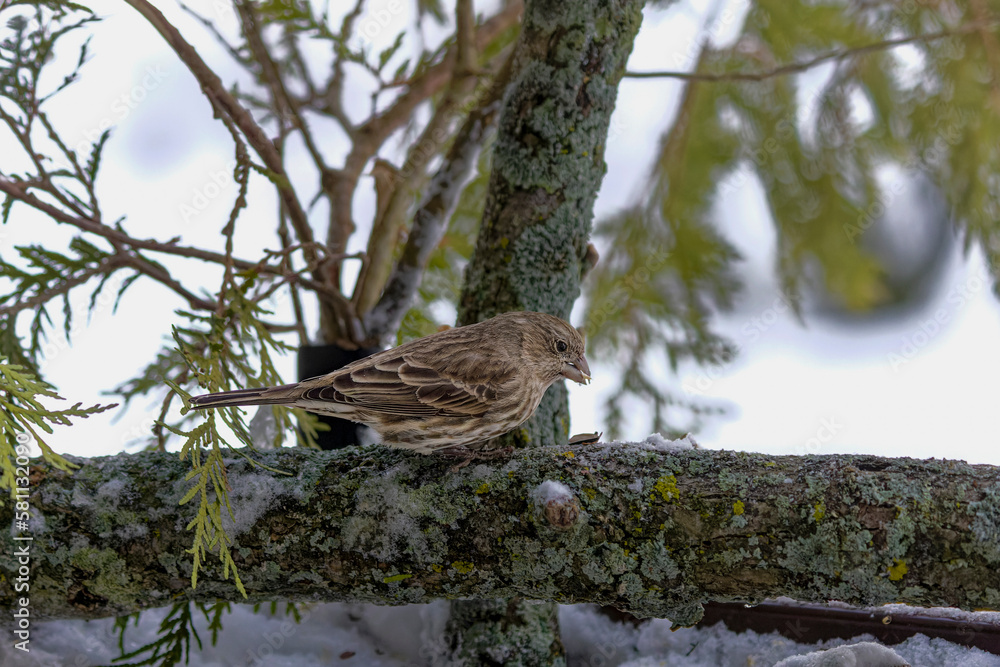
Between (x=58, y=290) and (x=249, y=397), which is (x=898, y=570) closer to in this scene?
(x=249, y=397)

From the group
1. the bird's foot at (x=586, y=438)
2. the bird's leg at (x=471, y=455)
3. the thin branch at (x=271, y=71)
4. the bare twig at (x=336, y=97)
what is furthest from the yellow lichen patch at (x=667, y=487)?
the bare twig at (x=336, y=97)

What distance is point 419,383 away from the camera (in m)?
1.18

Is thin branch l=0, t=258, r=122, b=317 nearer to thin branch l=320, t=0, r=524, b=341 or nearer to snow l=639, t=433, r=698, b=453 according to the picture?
thin branch l=320, t=0, r=524, b=341

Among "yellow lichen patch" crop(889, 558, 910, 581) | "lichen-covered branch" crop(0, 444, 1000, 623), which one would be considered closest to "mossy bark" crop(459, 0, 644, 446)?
"lichen-covered branch" crop(0, 444, 1000, 623)

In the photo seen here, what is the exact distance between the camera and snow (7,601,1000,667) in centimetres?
123

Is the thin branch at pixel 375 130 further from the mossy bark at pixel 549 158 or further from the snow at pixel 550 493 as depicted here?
the snow at pixel 550 493

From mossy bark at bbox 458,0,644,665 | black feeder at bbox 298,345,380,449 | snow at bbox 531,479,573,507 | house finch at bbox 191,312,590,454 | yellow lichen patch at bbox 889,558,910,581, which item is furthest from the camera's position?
black feeder at bbox 298,345,380,449

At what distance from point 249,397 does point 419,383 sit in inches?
9.7

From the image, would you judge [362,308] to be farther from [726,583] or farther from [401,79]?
[726,583]

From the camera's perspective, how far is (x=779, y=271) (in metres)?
2.49

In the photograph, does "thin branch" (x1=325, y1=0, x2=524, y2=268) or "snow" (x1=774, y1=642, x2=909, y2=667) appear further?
"thin branch" (x1=325, y1=0, x2=524, y2=268)

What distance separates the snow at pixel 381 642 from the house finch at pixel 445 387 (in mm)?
408

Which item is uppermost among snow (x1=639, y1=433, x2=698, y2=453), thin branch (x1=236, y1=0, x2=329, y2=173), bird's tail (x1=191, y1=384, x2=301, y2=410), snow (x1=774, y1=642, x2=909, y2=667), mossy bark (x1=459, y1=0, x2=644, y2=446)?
thin branch (x1=236, y1=0, x2=329, y2=173)

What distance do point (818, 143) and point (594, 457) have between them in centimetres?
180
